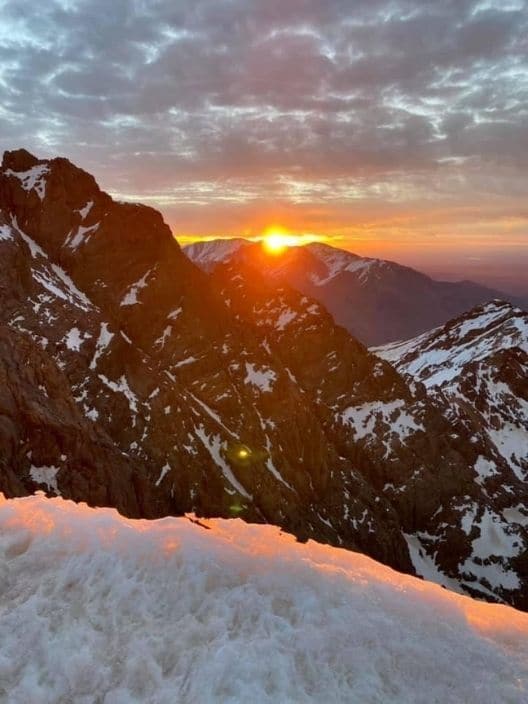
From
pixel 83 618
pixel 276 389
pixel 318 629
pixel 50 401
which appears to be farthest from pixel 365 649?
pixel 276 389

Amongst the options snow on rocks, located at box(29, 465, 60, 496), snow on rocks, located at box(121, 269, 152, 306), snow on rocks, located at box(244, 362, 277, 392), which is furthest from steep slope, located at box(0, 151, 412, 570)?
snow on rocks, located at box(29, 465, 60, 496)

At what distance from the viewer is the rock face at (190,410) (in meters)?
80.0

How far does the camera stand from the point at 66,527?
39.6 feet

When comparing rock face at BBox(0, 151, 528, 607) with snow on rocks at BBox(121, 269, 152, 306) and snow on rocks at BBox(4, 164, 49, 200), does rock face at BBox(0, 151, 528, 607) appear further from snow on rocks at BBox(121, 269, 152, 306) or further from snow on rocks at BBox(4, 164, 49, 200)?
snow on rocks at BBox(4, 164, 49, 200)

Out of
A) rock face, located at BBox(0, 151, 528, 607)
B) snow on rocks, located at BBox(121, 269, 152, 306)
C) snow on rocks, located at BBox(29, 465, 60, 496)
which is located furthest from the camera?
snow on rocks, located at BBox(121, 269, 152, 306)

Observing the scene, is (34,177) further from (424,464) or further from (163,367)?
(424,464)

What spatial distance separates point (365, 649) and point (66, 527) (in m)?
7.31

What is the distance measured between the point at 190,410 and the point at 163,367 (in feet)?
70.7

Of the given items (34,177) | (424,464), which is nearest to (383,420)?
(424,464)

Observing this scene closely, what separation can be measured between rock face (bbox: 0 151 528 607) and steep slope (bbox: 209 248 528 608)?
514 millimetres

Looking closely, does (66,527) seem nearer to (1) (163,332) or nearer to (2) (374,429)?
(1) (163,332)

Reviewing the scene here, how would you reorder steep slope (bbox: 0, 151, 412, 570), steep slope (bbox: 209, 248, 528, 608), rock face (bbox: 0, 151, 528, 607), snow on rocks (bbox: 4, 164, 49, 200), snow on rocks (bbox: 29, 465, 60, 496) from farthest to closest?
steep slope (bbox: 209, 248, 528, 608), snow on rocks (bbox: 4, 164, 49, 200), steep slope (bbox: 0, 151, 412, 570), rock face (bbox: 0, 151, 528, 607), snow on rocks (bbox: 29, 465, 60, 496)

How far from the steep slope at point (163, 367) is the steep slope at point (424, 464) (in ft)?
40.9

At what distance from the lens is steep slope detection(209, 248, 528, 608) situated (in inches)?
6043
